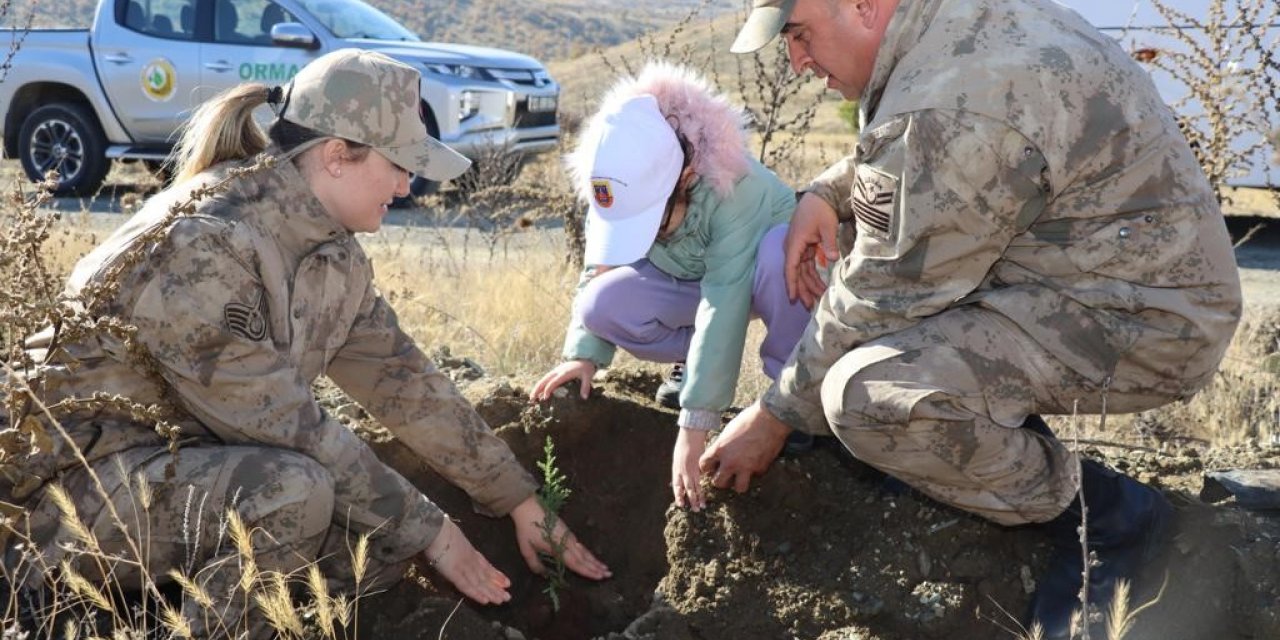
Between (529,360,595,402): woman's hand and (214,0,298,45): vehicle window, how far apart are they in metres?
7.17

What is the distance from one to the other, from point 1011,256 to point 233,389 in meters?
1.65

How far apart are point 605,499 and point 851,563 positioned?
0.82 m

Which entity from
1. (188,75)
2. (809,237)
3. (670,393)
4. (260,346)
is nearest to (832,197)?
(809,237)

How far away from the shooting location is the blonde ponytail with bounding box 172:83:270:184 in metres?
2.99

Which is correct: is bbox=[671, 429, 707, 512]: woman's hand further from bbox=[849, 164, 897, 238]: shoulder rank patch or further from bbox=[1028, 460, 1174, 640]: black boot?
bbox=[1028, 460, 1174, 640]: black boot

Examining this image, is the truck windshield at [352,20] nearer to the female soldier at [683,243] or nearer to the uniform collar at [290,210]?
the female soldier at [683,243]

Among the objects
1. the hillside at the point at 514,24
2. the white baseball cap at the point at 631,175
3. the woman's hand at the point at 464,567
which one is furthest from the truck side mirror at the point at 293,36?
the hillside at the point at 514,24

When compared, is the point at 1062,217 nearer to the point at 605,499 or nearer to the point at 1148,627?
the point at 1148,627

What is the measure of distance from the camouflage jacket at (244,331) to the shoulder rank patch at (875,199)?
1.14m

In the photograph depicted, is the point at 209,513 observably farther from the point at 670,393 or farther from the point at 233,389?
the point at 670,393

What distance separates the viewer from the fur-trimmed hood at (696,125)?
3.48 m

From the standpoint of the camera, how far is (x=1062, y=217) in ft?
9.25

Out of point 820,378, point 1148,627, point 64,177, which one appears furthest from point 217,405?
point 64,177

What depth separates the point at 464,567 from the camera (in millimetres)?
3170
